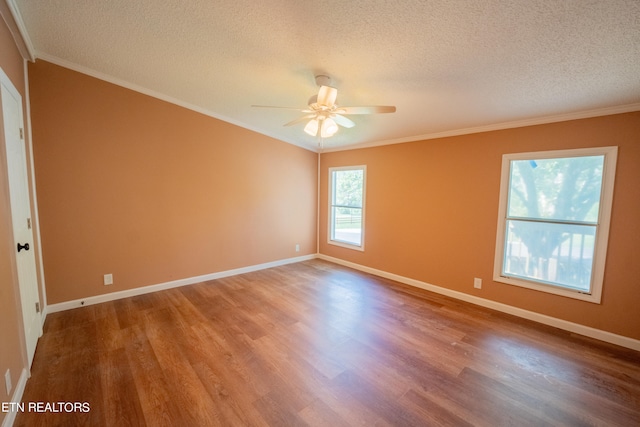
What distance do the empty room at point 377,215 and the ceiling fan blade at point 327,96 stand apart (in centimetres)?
4

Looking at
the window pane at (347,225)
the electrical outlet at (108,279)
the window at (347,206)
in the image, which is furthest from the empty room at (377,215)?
the window pane at (347,225)

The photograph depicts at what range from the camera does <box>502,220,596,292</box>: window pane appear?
2629 mm

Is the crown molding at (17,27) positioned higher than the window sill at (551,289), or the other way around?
the crown molding at (17,27)

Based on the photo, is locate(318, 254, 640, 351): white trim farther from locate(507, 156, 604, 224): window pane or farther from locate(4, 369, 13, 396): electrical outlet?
locate(4, 369, 13, 396): electrical outlet

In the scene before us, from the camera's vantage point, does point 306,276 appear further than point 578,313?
Yes

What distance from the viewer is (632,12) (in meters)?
1.34

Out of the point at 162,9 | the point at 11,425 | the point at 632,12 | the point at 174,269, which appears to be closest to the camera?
the point at 632,12

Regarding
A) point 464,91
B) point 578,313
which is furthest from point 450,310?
point 464,91

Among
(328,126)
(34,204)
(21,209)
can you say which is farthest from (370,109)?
(34,204)

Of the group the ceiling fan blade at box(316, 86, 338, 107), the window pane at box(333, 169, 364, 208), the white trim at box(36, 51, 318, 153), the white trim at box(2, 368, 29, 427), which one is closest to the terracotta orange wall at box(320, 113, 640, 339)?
the window pane at box(333, 169, 364, 208)

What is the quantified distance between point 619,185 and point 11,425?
5050 millimetres

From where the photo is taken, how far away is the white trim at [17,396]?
1.42 metres

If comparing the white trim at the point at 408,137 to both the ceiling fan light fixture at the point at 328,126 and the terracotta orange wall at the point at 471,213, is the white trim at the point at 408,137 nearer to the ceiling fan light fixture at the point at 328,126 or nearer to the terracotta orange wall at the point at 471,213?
the terracotta orange wall at the point at 471,213

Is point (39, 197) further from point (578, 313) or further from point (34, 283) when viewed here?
point (578, 313)
